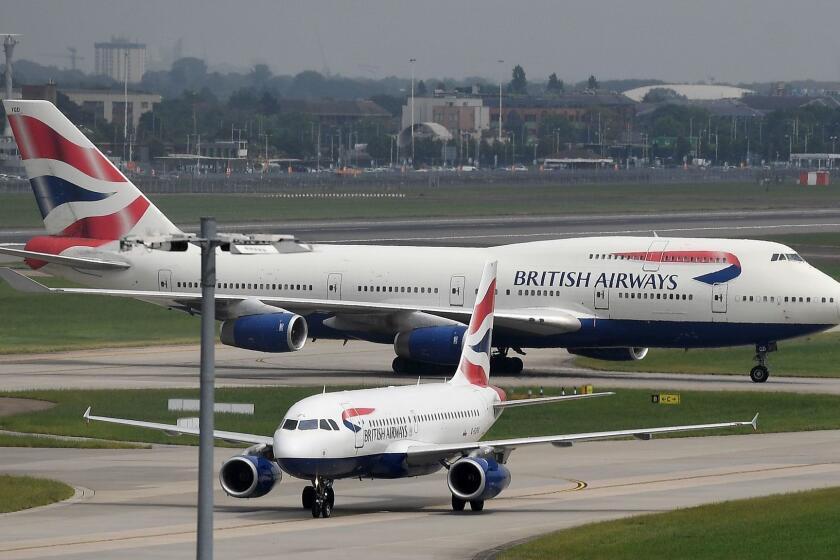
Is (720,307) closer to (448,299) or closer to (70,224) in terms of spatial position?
(448,299)

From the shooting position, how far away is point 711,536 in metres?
38.0

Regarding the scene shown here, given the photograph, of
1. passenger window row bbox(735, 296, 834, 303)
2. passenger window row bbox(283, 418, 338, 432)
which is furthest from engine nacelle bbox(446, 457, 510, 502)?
passenger window row bbox(735, 296, 834, 303)

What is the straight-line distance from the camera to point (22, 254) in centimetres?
7256

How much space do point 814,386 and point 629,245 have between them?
28.9 feet

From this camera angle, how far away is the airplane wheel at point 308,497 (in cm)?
4185

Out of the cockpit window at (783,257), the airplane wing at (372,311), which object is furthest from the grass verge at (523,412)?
the cockpit window at (783,257)

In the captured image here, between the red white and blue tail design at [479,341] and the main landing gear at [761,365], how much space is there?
82.2ft

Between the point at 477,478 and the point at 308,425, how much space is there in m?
4.20

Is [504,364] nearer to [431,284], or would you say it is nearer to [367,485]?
[431,284]

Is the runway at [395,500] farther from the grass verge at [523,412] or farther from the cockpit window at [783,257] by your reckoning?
the cockpit window at [783,257]

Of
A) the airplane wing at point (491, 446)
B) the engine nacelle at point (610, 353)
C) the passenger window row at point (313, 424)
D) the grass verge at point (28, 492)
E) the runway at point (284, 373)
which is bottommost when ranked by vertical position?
the runway at point (284, 373)

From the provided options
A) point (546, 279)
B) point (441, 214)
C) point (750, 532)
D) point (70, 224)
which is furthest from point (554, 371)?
point (441, 214)

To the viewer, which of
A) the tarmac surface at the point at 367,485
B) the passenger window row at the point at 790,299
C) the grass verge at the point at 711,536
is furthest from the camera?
the passenger window row at the point at 790,299

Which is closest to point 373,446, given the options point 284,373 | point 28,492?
point 28,492
